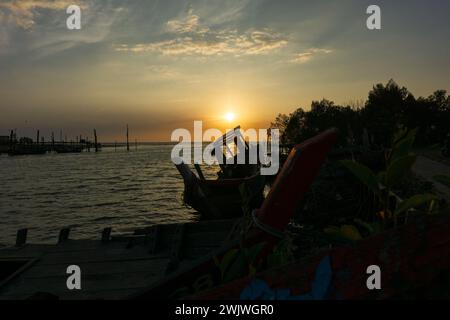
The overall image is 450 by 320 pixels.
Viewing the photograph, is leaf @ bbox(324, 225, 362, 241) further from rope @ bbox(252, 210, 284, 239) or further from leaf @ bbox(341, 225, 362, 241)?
rope @ bbox(252, 210, 284, 239)

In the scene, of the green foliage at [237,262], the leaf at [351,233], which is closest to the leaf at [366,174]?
the leaf at [351,233]

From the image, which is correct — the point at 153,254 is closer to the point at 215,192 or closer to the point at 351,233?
the point at 351,233

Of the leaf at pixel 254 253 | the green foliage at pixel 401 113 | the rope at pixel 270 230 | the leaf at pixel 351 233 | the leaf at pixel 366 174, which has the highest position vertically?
the green foliage at pixel 401 113

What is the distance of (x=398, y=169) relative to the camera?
170cm

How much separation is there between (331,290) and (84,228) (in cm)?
2144

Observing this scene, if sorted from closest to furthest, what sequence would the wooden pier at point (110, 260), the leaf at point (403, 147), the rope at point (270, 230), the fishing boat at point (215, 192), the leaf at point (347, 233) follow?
the leaf at point (403, 147) < the leaf at point (347, 233) < the rope at point (270, 230) < the wooden pier at point (110, 260) < the fishing boat at point (215, 192)

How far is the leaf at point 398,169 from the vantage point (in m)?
1.67

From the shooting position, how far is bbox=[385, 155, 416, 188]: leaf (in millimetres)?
1669

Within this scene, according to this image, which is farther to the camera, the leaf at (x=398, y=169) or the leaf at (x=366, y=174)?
the leaf at (x=366, y=174)

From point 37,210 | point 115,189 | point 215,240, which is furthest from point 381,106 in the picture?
point 215,240

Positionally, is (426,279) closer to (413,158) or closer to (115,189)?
(413,158)

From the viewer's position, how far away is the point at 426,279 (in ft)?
4.63

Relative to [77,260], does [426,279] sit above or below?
above

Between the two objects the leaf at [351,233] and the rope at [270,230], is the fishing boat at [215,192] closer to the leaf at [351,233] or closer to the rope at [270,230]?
the rope at [270,230]
